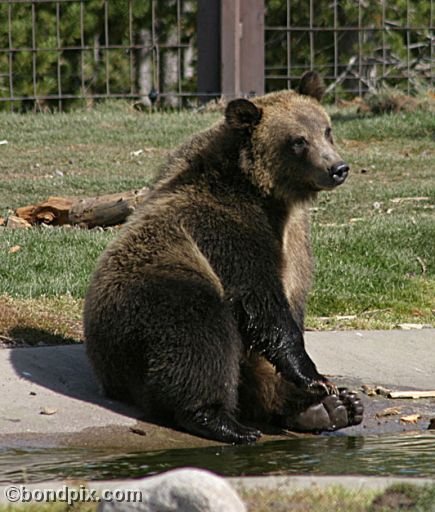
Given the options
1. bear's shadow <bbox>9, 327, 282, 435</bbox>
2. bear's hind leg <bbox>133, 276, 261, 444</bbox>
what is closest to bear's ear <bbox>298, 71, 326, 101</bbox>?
bear's hind leg <bbox>133, 276, 261, 444</bbox>

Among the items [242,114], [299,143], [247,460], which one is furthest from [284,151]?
[247,460]

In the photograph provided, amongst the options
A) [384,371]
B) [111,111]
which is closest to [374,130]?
[111,111]

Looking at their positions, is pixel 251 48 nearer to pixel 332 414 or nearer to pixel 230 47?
pixel 230 47

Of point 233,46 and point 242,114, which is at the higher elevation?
point 242,114

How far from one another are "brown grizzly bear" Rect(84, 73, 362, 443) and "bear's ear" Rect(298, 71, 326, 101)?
0.04 feet

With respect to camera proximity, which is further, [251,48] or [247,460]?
[251,48]

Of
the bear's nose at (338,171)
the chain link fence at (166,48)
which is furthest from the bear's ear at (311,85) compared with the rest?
the chain link fence at (166,48)

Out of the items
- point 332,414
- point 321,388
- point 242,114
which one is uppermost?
point 242,114

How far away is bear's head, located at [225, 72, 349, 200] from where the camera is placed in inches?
266

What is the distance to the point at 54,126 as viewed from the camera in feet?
51.9

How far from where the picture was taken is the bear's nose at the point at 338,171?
674 cm

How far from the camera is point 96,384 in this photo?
6.94 m

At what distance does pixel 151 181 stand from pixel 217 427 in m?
2.22

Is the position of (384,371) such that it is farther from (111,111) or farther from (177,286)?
(111,111)
